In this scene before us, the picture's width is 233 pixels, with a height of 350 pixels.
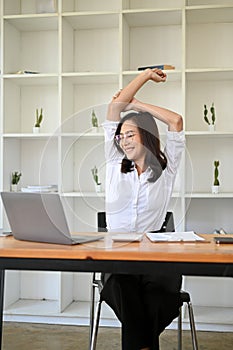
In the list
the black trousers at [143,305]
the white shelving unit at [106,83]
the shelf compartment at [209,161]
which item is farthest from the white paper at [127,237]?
the shelf compartment at [209,161]

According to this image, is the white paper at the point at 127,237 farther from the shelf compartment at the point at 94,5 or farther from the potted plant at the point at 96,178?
the shelf compartment at the point at 94,5

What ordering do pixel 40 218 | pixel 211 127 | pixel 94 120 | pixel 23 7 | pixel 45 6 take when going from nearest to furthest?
pixel 40 218 → pixel 94 120 → pixel 211 127 → pixel 45 6 → pixel 23 7

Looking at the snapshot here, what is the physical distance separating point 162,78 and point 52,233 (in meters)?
0.78

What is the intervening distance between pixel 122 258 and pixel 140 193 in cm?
36

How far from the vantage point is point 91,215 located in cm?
212

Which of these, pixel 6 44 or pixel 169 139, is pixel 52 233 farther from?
pixel 6 44

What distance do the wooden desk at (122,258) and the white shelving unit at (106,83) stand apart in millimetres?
1845

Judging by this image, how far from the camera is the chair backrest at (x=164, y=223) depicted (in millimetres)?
2094

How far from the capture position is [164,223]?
86.2 inches

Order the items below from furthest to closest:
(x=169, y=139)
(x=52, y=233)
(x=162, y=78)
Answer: (x=162, y=78)
(x=169, y=139)
(x=52, y=233)

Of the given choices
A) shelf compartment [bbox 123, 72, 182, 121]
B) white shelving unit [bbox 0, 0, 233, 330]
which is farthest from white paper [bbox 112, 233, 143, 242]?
shelf compartment [bbox 123, 72, 182, 121]

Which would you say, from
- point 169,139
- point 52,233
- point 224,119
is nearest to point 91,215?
point 52,233

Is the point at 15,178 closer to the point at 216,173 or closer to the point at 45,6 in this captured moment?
the point at 45,6

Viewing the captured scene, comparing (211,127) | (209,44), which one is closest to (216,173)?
(211,127)
